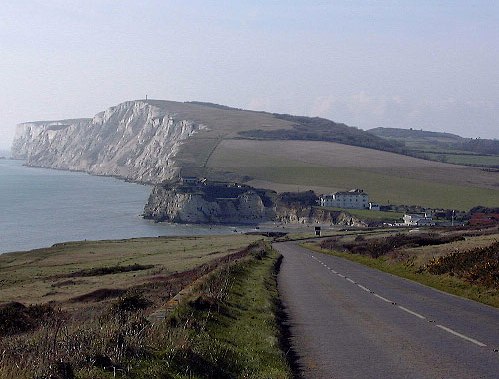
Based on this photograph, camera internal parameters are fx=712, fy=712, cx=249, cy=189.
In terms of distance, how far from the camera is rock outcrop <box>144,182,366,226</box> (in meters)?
126

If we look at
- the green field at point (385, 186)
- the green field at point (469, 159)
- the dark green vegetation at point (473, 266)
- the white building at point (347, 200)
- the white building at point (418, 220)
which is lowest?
the white building at point (418, 220)

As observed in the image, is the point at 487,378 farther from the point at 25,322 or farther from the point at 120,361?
the point at 25,322

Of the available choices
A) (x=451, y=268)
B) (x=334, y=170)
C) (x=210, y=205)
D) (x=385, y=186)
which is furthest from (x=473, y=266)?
(x=334, y=170)

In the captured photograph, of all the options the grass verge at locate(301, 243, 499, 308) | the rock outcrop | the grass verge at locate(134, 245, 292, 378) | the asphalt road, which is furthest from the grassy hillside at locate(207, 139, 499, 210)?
the grass verge at locate(134, 245, 292, 378)

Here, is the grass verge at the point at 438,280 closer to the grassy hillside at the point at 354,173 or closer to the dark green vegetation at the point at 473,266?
the dark green vegetation at the point at 473,266

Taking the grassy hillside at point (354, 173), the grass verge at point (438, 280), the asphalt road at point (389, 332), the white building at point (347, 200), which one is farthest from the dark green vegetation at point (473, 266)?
the white building at point (347, 200)

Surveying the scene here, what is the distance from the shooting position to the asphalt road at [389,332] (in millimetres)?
9500

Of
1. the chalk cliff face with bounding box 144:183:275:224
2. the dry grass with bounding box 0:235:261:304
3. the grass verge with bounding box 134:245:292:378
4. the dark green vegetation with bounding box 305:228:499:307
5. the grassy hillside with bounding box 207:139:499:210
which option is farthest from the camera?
the chalk cliff face with bounding box 144:183:275:224

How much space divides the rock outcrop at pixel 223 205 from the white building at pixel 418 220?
25.0 m

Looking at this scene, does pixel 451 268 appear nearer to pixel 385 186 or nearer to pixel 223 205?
pixel 223 205

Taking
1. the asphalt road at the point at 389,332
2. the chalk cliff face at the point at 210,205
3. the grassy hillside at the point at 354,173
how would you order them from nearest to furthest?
1. the asphalt road at the point at 389,332
2. the grassy hillside at the point at 354,173
3. the chalk cliff face at the point at 210,205

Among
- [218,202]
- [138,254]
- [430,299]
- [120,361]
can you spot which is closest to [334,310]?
[430,299]

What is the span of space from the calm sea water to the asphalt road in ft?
193

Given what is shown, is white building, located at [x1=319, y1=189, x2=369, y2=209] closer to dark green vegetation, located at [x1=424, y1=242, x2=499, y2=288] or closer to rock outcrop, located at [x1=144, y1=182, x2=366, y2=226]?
rock outcrop, located at [x1=144, y1=182, x2=366, y2=226]
